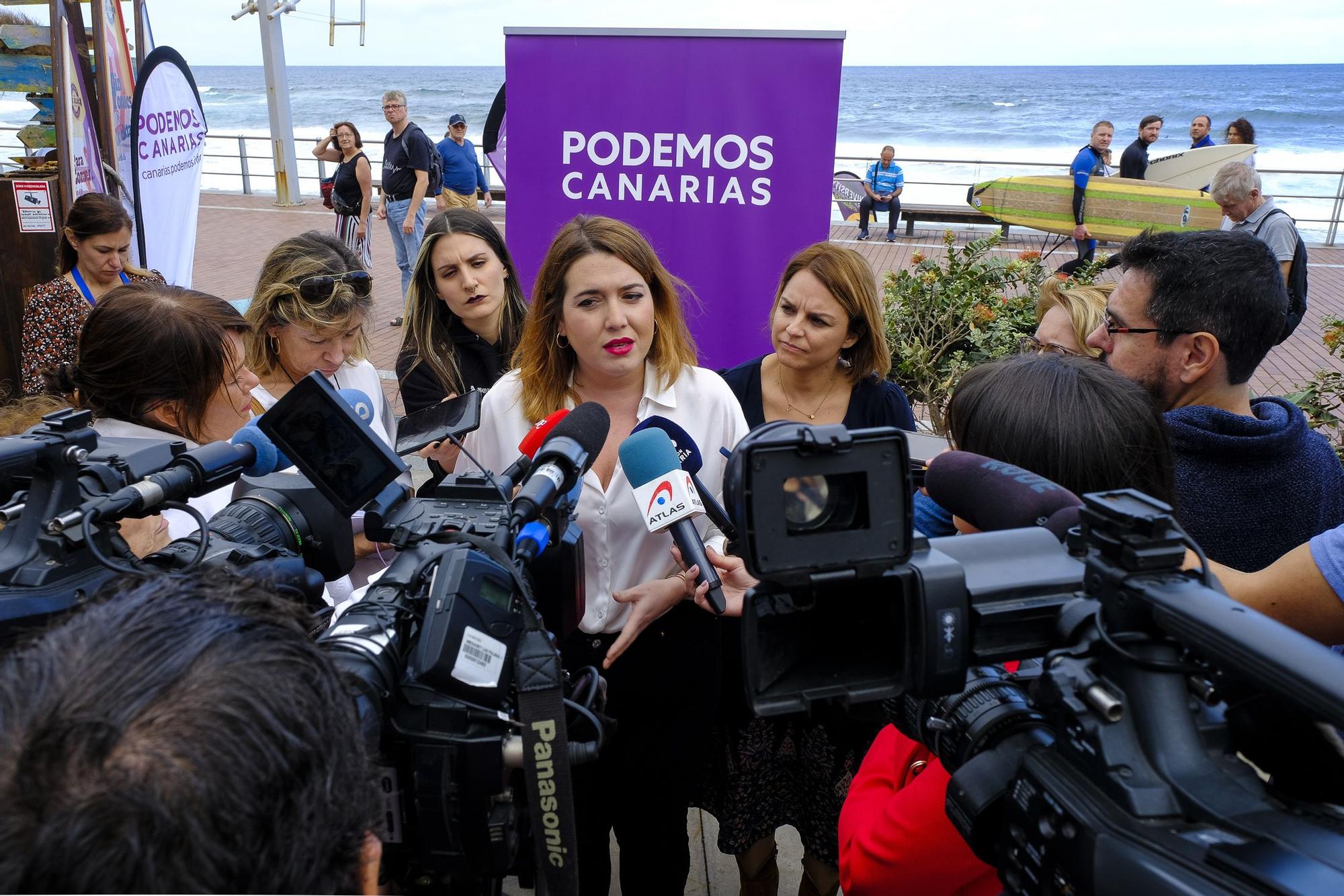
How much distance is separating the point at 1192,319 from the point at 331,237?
2701mm

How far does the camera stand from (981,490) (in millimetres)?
1191

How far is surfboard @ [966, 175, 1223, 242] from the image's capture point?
39.9 ft

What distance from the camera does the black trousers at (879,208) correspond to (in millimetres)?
14278

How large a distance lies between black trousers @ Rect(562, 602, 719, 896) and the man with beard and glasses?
1.15 m

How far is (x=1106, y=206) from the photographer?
12.6 metres

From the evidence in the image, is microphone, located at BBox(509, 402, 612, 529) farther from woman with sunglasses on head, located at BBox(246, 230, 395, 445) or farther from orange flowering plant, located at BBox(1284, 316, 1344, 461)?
orange flowering plant, located at BBox(1284, 316, 1344, 461)

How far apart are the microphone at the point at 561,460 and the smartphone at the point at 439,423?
23cm

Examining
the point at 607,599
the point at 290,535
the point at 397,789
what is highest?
the point at 290,535

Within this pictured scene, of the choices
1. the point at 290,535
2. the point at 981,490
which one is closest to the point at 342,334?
the point at 290,535

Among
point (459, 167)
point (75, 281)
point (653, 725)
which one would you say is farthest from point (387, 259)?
point (653, 725)

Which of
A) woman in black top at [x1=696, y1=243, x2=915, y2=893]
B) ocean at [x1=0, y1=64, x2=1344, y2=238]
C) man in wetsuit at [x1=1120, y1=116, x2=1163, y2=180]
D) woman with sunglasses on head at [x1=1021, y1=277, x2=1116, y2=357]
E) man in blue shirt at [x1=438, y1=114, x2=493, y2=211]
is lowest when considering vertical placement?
woman in black top at [x1=696, y1=243, x2=915, y2=893]

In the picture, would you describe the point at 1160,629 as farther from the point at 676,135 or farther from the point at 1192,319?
the point at 676,135

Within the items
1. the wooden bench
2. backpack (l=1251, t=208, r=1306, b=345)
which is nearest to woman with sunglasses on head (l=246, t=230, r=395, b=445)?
backpack (l=1251, t=208, r=1306, b=345)

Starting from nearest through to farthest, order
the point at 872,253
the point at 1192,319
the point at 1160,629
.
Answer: the point at 1160,629
the point at 1192,319
the point at 872,253
